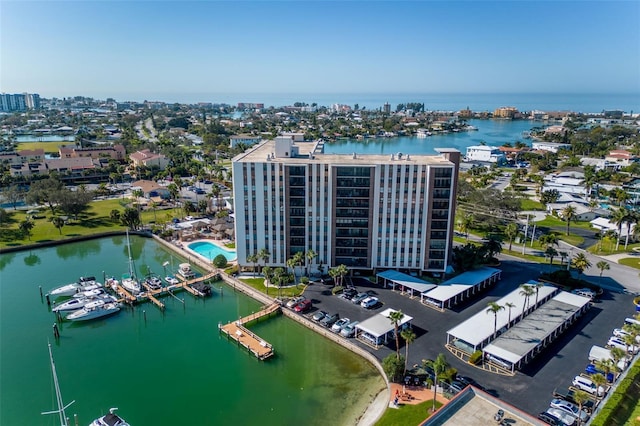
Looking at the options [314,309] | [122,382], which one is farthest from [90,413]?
[314,309]

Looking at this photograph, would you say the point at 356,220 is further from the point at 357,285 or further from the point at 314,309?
the point at 314,309

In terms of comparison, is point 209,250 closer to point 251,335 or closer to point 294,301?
point 294,301

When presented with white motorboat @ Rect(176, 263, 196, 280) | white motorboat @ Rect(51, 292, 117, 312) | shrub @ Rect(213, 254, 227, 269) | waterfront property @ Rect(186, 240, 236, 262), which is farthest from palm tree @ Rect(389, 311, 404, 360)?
white motorboat @ Rect(51, 292, 117, 312)

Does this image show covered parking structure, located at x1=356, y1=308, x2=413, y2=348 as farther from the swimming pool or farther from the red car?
the swimming pool

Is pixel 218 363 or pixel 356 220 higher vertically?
pixel 356 220

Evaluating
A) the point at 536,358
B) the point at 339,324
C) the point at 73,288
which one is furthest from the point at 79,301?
the point at 536,358

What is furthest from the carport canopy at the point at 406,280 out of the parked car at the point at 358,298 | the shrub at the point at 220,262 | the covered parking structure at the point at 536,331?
the shrub at the point at 220,262
